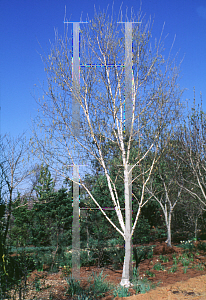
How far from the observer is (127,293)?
4.46m

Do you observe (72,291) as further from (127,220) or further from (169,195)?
(169,195)

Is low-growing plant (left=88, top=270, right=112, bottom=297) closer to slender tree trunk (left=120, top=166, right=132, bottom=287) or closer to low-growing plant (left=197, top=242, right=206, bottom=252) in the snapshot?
slender tree trunk (left=120, top=166, right=132, bottom=287)

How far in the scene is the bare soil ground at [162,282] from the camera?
4319 mm

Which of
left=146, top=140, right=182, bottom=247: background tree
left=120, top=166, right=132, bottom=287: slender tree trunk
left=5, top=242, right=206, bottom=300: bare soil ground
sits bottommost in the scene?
left=5, top=242, right=206, bottom=300: bare soil ground

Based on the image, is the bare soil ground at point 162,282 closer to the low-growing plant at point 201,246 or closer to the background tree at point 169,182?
the low-growing plant at point 201,246

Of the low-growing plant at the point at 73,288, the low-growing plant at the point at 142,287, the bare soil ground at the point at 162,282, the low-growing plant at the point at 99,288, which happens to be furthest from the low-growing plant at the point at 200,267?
the low-growing plant at the point at 73,288

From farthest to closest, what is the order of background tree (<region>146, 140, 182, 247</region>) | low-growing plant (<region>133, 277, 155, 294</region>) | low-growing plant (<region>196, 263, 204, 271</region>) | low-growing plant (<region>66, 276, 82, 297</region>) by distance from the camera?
background tree (<region>146, 140, 182, 247</region>) < low-growing plant (<region>196, 263, 204, 271</region>) < low-growing plant (<region>66, 276, 82, 297</region>) < low-growing plant (<region>133, 277, 155, 294</region>)

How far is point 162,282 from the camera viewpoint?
523cm

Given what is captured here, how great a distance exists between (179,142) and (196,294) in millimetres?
3983

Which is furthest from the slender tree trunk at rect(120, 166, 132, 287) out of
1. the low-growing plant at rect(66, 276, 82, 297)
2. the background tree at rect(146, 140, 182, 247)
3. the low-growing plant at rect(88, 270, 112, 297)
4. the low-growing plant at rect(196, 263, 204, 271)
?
the background tree at rect(146, 140, 182, 247)

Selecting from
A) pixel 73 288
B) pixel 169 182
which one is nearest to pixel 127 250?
pixel 73 288

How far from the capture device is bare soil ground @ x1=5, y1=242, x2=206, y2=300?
14.2ft

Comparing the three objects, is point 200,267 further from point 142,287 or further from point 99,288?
point 99,288

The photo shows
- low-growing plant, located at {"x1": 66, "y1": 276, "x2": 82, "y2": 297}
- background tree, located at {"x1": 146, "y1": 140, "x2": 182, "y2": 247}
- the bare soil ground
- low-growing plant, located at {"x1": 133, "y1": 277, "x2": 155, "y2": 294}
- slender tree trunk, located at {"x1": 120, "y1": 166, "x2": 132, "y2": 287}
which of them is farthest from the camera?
background tree, located at {"x1": 146, "y1": 140, "x2": 182, "y2": 247}
